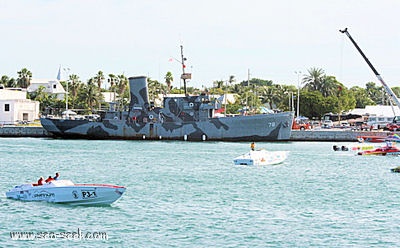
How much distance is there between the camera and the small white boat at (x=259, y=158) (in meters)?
50.2

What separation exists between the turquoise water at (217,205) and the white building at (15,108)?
50.5 meters

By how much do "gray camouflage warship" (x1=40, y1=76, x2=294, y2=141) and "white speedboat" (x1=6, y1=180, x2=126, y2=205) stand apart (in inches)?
1977

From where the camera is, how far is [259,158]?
5075 centimetres

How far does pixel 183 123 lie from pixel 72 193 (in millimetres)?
51068

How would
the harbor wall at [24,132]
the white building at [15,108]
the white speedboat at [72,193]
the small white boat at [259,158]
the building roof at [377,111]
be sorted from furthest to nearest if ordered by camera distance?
the building roof at [377,111]
the white building at [15,108]
the harbor wall at [24,132]
the small white boat at [259,158]
the white speedboat at [72,193]

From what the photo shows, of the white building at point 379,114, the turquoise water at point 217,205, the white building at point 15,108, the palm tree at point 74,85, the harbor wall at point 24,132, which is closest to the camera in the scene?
the turquoise water at point 217,205

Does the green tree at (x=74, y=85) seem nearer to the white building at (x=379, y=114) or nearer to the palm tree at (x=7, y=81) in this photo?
the palm tree at (x=7, y=81)

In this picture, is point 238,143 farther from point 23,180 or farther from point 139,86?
point 23,180

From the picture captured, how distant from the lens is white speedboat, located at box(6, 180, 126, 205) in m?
28.9

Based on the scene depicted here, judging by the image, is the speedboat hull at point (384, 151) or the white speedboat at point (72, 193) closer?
the white speedboat at point (72, 193)

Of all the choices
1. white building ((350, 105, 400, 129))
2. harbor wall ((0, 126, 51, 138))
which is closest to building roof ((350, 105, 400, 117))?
white building ((350, 105, 400, 129))

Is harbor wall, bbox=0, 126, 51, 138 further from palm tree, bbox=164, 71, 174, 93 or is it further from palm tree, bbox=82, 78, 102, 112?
palm tree, bbox=164, 71, 174, 93

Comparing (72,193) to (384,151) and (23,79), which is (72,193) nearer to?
(384,151)

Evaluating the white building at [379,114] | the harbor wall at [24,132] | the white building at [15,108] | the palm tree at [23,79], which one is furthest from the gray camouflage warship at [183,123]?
the palm tree at [23,79]
